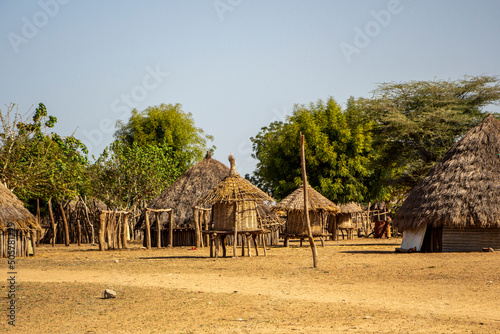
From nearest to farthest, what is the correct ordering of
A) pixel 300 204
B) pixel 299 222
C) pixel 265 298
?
pixel 265 298 → pixel 300 204 → pixel 299 222

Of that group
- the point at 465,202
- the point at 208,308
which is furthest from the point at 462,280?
the point at 465,202

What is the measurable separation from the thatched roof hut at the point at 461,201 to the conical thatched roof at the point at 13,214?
43.9ft

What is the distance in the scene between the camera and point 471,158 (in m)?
21.8

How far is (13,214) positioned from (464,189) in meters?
15.6

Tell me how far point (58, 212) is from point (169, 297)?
2891 centimetres

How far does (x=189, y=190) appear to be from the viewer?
3180 centimetres

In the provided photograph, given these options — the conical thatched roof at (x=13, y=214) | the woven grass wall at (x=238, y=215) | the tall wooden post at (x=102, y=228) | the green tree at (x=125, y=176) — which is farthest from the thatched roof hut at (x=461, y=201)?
the green tree at (x=125, y=176)

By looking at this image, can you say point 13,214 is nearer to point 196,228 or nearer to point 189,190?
point 196,228

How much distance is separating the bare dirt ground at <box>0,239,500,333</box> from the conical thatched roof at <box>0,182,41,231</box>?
15.7ft

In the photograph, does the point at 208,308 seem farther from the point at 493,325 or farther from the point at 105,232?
the point at 105,232

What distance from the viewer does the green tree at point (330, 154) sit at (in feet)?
116

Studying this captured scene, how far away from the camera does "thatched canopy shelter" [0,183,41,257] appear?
21.3 metres

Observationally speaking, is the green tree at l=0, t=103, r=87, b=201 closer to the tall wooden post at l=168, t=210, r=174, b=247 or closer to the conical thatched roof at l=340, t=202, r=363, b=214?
the tall wooden post at l=168, t=210, r=174, b=247

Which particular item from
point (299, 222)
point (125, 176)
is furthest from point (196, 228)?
point (125, 176)
